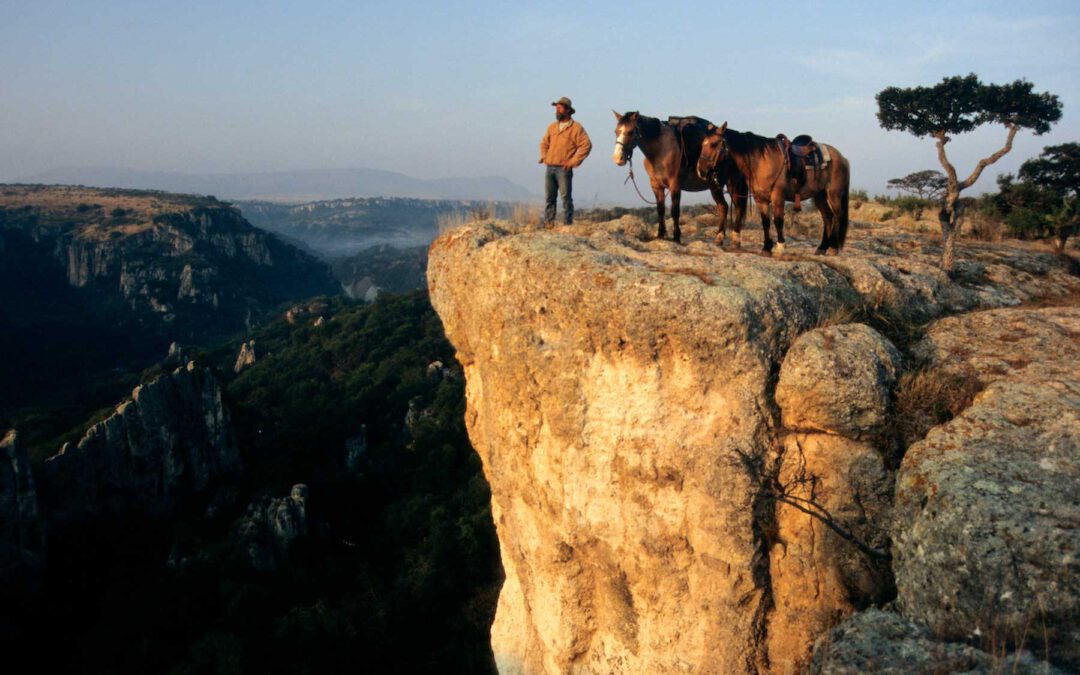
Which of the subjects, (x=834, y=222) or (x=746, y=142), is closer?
(x=746, y=142)

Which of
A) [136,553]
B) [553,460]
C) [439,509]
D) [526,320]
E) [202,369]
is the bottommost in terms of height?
[136,553]

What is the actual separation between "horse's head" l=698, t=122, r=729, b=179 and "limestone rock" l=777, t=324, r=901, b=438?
13.1 feet

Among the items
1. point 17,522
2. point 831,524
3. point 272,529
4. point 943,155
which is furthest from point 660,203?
point 17,522

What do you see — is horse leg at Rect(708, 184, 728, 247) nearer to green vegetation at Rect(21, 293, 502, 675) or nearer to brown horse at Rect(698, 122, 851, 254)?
brown horse at Rect(698, 122, 851, 254)

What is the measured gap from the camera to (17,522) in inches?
1142

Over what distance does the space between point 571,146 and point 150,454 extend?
38.7 metres

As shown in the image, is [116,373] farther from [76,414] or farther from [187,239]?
[187,239]

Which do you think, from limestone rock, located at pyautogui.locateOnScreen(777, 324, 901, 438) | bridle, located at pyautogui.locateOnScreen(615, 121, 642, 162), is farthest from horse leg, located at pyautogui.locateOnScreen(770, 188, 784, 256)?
limestone rock, located at pyautogui.locateOnScreen(777, 324, 901, 438)

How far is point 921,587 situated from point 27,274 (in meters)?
140

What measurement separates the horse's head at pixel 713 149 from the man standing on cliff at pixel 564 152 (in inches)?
92.3

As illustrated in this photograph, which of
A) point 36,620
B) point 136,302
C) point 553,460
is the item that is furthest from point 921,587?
point 136,302

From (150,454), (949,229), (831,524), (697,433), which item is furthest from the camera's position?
(150,454)

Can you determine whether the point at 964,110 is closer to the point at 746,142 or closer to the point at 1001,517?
the point at 746,142

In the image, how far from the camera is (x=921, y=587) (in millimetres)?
4727
